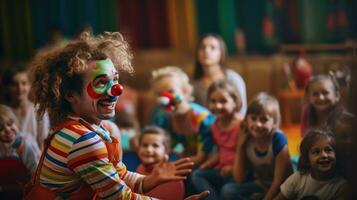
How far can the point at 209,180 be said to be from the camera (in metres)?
2.56

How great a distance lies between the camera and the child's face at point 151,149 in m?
2.73

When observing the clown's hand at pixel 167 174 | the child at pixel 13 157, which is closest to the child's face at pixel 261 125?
the clown's hand at pixel 167 174

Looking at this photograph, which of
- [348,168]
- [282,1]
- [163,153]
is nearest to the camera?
[348,168]

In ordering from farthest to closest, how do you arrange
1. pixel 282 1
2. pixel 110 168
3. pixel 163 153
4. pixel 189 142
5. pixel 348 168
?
pixel 282 1
pixel 189 142
pixel 163 153
pixel 110 168
pixel 348 168

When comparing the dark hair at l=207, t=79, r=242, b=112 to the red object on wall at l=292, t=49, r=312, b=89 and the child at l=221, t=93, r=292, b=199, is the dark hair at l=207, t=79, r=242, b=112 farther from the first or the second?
the red object on wall at l=292, t=49, r=312, b=89

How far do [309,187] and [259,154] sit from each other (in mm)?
381

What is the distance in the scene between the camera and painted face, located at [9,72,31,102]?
3.03m

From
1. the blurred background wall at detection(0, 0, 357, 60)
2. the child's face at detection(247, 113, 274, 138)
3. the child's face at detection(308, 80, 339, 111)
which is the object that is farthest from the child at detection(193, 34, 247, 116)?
the blurred background wall at detection(0, 0, 357, 60)

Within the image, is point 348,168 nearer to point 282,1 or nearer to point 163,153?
point 163,153

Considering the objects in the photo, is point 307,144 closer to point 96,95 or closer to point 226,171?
point 226,171

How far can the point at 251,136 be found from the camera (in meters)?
2.61

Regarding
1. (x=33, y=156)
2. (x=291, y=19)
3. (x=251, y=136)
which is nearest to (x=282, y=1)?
(x=291, y=19)

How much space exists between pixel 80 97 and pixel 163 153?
850 millimetres

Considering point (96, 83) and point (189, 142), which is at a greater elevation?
point (96, 83)
